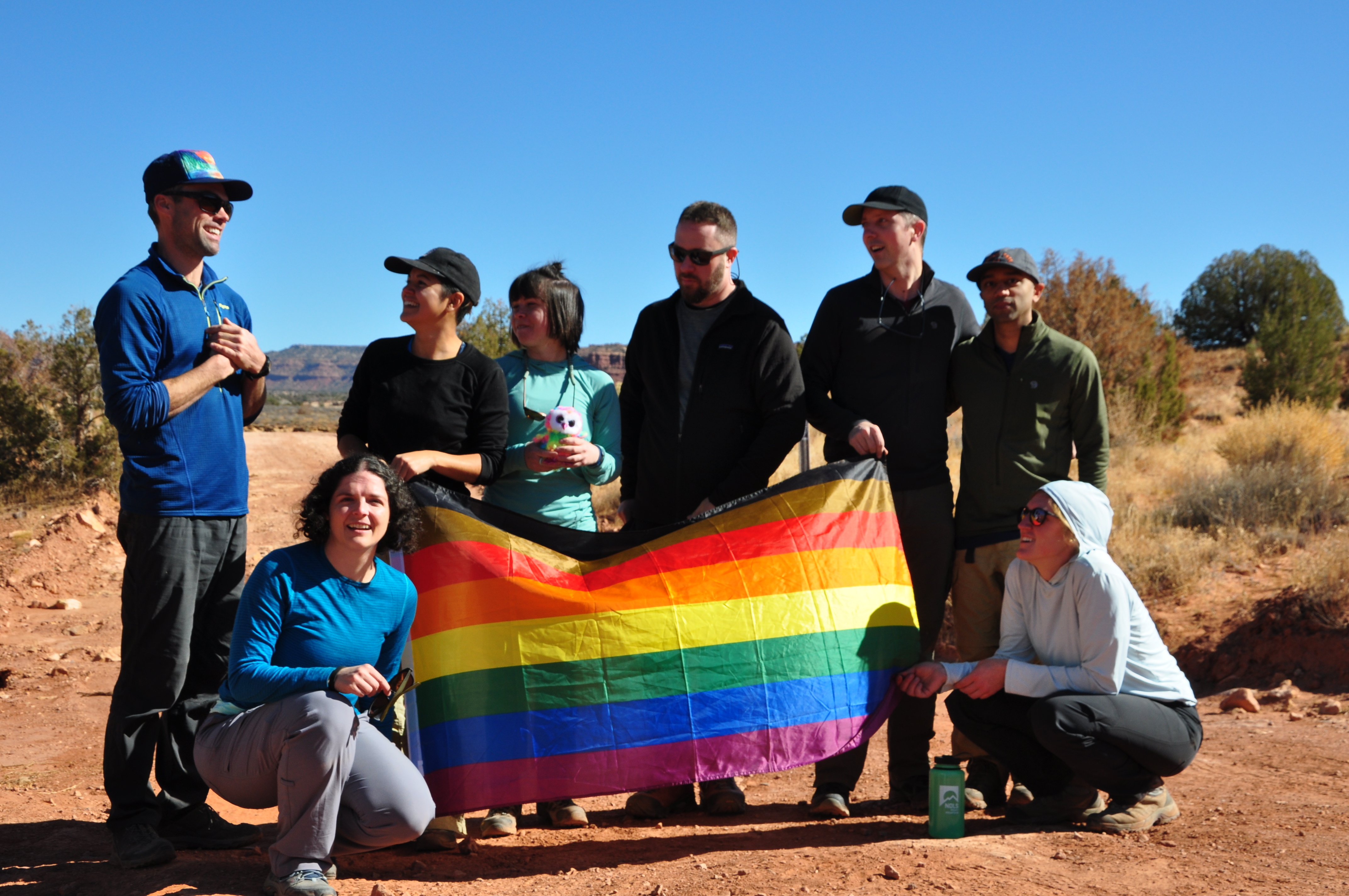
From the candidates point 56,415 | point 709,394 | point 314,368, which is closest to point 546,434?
point 709,394

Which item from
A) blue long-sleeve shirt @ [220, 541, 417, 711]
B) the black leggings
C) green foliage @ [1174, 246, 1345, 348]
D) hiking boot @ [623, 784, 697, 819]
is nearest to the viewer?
blue long-sleeve shirt @ [220, 541, 417, 711]

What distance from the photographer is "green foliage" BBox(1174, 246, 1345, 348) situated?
36.6 m

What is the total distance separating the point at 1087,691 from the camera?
13.9ft

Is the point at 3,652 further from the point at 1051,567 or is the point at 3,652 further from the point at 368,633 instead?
the point at 1051,567

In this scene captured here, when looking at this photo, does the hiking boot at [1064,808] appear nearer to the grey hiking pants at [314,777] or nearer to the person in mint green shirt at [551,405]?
the person in mint green shirt at [551,405]

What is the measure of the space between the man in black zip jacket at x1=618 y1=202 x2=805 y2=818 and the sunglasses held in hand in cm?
144

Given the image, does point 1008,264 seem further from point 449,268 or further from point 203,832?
point 203,832

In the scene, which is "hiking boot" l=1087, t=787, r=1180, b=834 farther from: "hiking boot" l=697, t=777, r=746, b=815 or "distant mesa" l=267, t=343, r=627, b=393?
"distant mesa" l=267, t=343, r=627, b=393

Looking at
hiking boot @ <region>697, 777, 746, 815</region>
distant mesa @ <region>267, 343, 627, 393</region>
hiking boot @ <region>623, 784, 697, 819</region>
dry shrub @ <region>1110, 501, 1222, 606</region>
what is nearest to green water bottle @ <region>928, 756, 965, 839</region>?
hiking boot @ <region>697, 777, 746, 815</region>

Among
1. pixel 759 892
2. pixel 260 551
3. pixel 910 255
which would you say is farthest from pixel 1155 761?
pixel 260 551

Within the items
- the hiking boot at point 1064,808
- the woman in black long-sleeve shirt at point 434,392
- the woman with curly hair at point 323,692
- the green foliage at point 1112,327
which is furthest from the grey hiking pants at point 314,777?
the green foliage at point 1112,327

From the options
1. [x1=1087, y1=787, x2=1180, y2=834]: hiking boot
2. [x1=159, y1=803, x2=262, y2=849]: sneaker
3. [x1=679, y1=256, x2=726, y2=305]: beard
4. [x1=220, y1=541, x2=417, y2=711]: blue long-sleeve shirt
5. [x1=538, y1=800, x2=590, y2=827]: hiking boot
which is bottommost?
[x1=1087, y1=787, x2=1180, y2=834]: hiking boot

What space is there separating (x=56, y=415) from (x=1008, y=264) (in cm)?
1512

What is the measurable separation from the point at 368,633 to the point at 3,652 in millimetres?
6933
